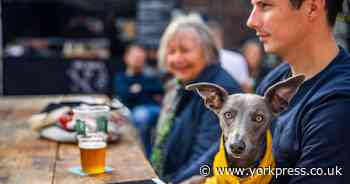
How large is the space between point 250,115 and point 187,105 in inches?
42.3

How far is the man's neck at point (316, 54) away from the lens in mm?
1538

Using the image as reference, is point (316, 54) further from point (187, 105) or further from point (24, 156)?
point (24, 156)

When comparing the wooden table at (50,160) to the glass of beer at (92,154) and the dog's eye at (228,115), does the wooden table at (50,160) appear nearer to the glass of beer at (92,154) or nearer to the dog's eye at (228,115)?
the glass of beer at (92,154)

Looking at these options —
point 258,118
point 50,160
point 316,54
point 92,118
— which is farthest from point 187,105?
point 258,118

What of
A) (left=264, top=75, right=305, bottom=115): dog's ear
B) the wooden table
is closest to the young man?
(left=264, top=75, right=305, bottom=115): dog's ear

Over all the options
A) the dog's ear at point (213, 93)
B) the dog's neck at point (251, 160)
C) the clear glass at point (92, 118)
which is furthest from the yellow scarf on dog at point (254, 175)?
the clear glass at point (92, 118)

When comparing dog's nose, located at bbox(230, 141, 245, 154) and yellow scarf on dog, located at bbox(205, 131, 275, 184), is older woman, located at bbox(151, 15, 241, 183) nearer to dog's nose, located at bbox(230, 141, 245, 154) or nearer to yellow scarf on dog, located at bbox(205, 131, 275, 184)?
yellow scarf on dog, located at bbox(205, 131, 275, 184)

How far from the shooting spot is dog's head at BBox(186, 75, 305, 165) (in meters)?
1.34

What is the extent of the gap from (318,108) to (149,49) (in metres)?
5.18

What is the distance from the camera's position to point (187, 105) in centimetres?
243

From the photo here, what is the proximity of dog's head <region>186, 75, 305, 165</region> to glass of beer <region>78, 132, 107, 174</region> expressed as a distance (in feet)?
1.89

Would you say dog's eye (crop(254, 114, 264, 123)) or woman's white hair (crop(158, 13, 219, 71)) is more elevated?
woman's white hair (crop(158, 13, 219, 71))

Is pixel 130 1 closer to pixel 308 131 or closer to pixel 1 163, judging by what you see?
pixel 1 163

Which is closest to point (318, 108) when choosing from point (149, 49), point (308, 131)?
point (308, 131)
